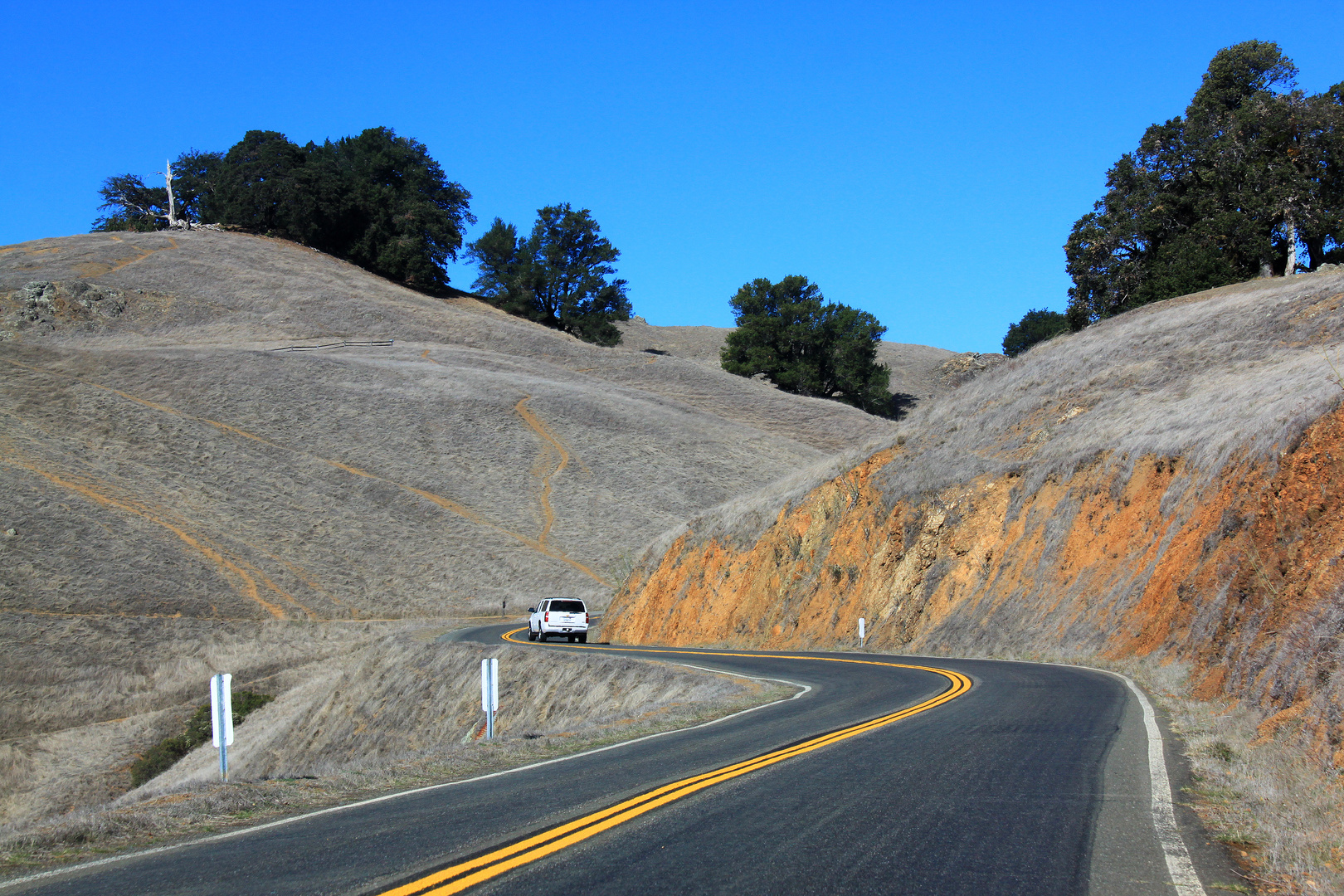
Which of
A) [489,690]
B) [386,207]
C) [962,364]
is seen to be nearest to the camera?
[489,690]

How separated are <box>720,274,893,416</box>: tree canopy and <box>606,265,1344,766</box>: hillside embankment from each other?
62.3 meters

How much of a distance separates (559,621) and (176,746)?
12.0 m

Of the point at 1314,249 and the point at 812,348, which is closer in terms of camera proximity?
the point at 1314,249

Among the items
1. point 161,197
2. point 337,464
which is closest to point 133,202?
point 161,197

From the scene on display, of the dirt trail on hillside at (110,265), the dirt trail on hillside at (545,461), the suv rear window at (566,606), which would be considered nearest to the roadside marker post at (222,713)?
the suv rear window at (566,606)

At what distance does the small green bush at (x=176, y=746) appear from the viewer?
24.0 m

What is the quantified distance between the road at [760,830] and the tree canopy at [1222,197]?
39165 mm

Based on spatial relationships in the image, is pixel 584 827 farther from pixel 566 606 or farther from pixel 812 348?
pixel 812 348

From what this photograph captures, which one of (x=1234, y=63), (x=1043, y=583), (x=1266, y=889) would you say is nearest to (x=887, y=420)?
(x=1234, y=63)

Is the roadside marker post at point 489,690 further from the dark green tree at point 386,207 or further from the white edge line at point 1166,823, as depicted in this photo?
the dark green tree at point 386,207

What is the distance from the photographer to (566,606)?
33.9 metres

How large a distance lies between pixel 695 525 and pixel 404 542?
66.5 ft

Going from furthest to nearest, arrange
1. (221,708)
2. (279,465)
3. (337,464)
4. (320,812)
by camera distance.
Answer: (337,464), (279,465), (221,708), (320,812)

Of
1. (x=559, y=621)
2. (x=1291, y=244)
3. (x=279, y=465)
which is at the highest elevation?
(x=1291, y=244)
